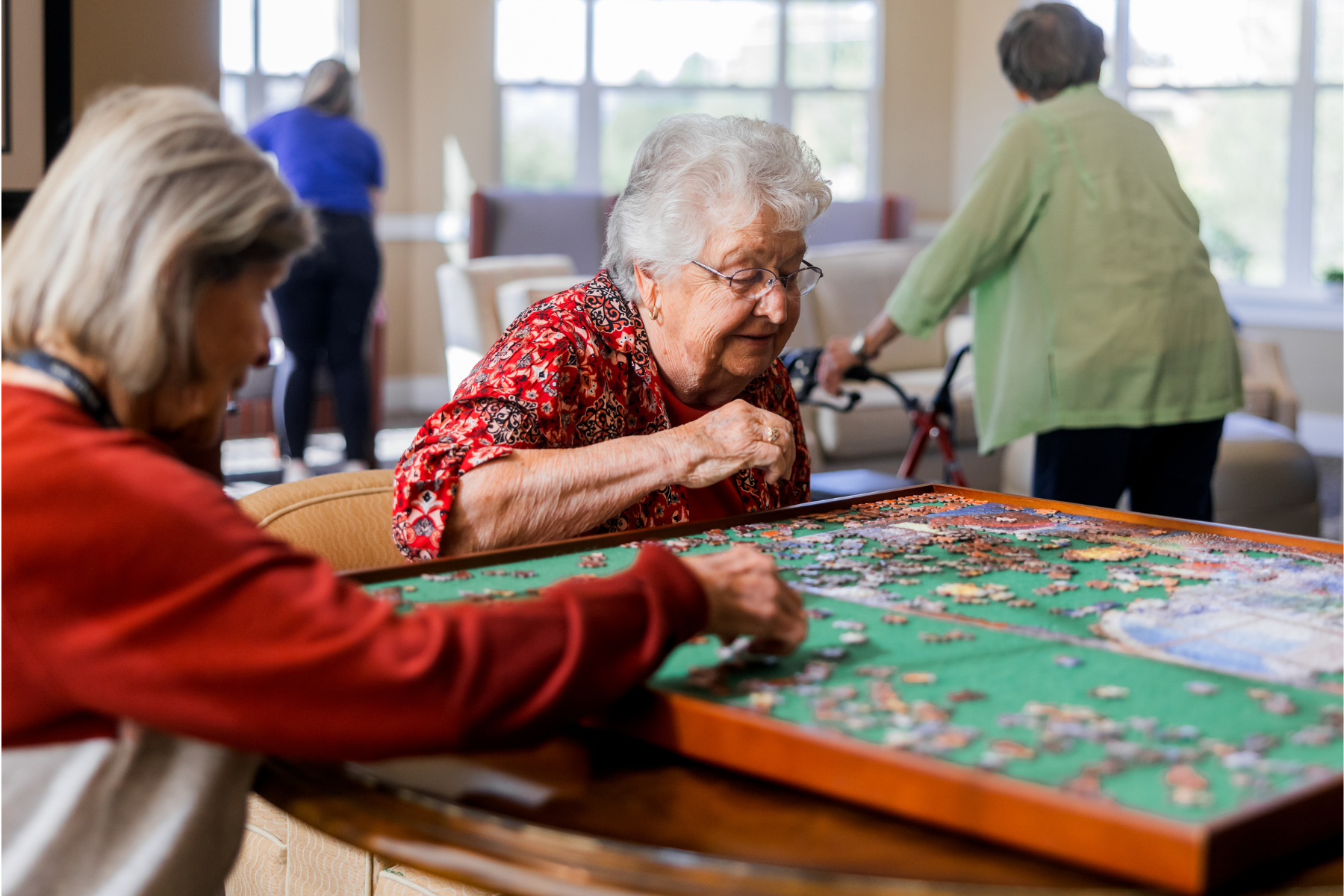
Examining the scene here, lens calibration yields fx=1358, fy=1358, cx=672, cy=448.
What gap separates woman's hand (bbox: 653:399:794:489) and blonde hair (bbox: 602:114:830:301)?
0.96ft

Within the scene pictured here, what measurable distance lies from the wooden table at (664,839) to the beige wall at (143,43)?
1.80 meters

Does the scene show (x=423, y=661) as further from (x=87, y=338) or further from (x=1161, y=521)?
(x=1161, y=521)

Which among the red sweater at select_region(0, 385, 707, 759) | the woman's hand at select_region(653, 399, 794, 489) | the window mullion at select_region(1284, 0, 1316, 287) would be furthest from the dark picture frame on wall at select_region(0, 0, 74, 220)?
the window mullion at select_region(1284, 0, 1316, 287)

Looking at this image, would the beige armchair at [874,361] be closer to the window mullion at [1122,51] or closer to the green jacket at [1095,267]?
the green jacket at [1095,267]

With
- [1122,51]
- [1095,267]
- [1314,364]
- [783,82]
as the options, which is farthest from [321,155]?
[1314,364]

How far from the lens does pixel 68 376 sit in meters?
1.02

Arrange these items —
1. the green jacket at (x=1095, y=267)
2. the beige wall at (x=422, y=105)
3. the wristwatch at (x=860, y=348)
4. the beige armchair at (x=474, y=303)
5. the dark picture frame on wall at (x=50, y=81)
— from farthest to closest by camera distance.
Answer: the beige wall at (x=422, y=105) → the beige armchair at (x=474, y=303) → the wristwatch at (x=860, y=348) → the green jacket at (x=1095, y=267) → the dark picture frame on wall at (x=50, y=81)

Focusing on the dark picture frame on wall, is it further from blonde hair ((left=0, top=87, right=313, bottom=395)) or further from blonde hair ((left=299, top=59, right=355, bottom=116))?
blonde hair ((left=299, top=59, right=355, bottom=116))

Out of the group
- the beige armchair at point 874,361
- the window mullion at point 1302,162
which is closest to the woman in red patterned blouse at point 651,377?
the beige armchair at point 874,361

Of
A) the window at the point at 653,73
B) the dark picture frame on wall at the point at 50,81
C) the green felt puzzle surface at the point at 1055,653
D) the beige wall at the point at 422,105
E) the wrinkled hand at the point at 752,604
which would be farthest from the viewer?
the window at the point at 653,73

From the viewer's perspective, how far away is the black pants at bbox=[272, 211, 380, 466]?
6441mm

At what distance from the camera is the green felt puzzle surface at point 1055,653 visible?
0.95 metres

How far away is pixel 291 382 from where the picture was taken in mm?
6586

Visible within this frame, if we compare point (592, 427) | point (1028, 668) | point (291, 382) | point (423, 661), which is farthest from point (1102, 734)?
point (291, 382)
